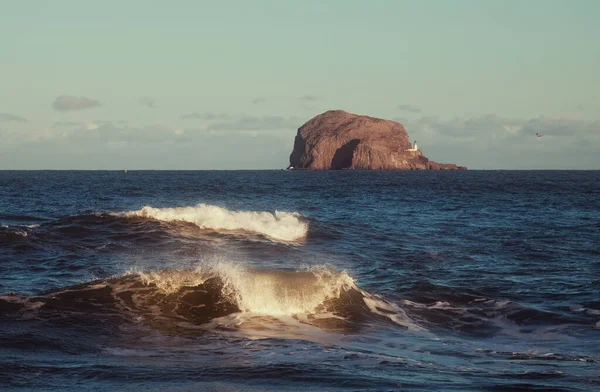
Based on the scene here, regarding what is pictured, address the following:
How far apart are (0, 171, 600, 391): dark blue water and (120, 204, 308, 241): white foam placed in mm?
148

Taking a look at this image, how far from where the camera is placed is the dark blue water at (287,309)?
9273 millimetres

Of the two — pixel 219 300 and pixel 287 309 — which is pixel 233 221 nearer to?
pixel 219 300

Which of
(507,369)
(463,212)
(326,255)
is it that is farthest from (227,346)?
(463,212)

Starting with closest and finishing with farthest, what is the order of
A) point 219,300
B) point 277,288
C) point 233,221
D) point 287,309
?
point 287,309
point 219,300
point 277,288
point 233,221


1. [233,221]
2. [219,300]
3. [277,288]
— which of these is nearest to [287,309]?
[277,288]

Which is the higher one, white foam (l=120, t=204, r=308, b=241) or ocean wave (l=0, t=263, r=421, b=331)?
white foam (l=120, t=204, r=308, b=241)

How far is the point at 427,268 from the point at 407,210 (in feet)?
76.0

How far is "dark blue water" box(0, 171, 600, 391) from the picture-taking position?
30.4ft

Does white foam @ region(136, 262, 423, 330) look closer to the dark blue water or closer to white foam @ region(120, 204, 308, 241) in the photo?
the dark blue water

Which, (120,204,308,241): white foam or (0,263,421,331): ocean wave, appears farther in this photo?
(120,204,308,241): white foam

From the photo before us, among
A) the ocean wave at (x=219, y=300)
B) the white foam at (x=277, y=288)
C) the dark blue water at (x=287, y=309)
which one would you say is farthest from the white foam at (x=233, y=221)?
the ocean wave at (x=219, y=300)

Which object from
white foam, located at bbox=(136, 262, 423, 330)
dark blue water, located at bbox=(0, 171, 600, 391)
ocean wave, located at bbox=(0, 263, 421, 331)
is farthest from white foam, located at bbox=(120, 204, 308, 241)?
ocean wave, located at bbox=(0, 263, 421, 331)

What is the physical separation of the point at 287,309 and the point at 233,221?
14.7 meters

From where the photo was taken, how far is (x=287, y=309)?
1401cm
